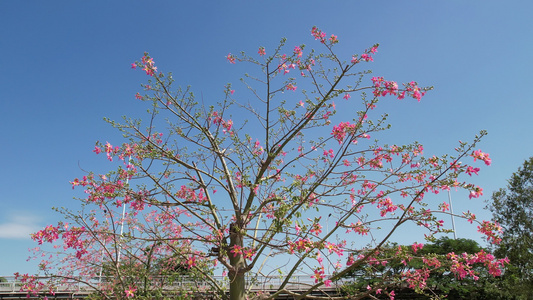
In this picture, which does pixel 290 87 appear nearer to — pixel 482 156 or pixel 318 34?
pixel 318 34

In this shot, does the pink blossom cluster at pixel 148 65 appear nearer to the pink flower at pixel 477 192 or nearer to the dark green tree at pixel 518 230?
the pink flower at pixel 477 192

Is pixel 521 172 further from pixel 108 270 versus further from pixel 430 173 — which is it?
pixel 108 270

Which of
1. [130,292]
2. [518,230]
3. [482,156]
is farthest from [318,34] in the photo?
[518,230]

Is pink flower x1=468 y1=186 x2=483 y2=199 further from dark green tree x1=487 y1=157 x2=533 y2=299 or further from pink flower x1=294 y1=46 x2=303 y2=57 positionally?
dark green tree x1=487 y1=157 x2=533 y2=299

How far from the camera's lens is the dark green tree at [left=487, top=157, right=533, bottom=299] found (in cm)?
1334

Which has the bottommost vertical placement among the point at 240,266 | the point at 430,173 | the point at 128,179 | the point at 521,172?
the point at 240,266

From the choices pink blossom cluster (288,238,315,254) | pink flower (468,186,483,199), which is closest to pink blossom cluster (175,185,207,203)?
pink blossom cluster (288,238,315,254)

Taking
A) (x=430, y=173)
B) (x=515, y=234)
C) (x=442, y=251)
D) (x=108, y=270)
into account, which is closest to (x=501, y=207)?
(x=515, y=234)

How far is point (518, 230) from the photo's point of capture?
14.4 metres

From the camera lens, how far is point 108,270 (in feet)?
24.3

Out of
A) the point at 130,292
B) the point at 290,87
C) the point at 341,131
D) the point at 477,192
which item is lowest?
the point at 130,292

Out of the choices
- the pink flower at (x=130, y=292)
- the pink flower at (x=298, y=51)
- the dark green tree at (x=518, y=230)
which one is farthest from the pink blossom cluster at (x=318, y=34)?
the dark green tree at (x=518, y=230)

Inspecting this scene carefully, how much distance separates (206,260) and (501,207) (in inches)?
517

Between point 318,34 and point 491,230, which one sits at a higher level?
point 318,34
